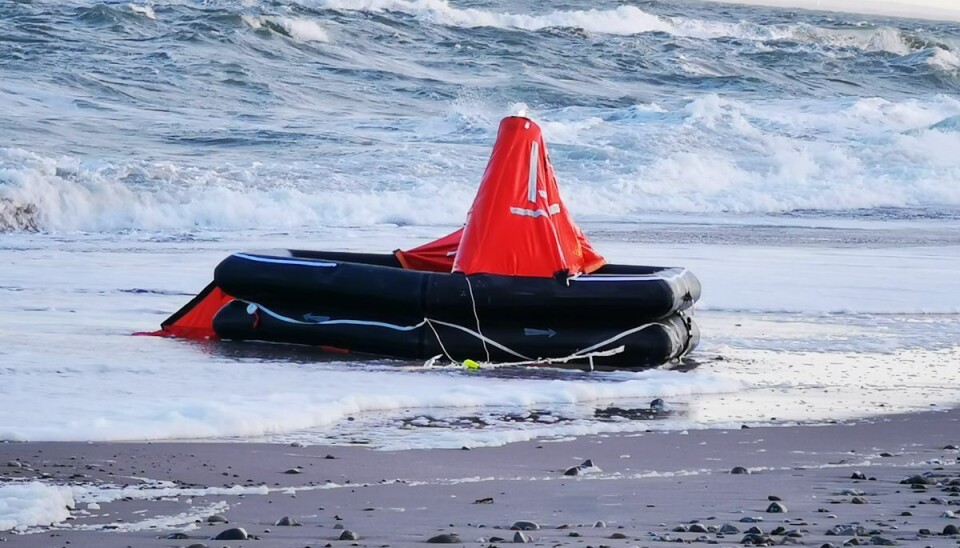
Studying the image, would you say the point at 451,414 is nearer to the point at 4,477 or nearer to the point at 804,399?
the point at 804,399

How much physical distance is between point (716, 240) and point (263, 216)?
182 inches

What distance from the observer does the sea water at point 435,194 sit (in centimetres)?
644

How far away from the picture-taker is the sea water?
21.1 ft

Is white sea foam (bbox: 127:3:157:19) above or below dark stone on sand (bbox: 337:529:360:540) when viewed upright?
above

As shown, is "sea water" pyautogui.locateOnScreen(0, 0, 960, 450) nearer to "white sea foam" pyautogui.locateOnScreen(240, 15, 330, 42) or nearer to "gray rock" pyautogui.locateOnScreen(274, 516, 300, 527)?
"white sea foam" pyautogui.locateOnScreen(240, 15, 330, 42)

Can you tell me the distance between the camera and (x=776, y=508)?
415 cm

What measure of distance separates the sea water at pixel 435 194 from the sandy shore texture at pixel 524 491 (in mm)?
349

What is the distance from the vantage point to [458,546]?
3576mm

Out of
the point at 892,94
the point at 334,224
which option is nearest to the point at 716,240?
the point at 334,224

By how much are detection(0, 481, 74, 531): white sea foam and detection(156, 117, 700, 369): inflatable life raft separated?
3.39m

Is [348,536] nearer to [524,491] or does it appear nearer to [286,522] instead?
[286,522]

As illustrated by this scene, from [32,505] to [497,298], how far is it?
12.2 feet

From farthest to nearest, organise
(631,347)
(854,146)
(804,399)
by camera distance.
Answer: (854,146)
(631,347)
(804,399)

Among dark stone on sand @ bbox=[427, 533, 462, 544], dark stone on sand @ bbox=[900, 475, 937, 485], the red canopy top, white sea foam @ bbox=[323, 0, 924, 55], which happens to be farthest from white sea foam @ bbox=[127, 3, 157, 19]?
dark stone on sand @ bbox=[427, 533, 462, 544]
